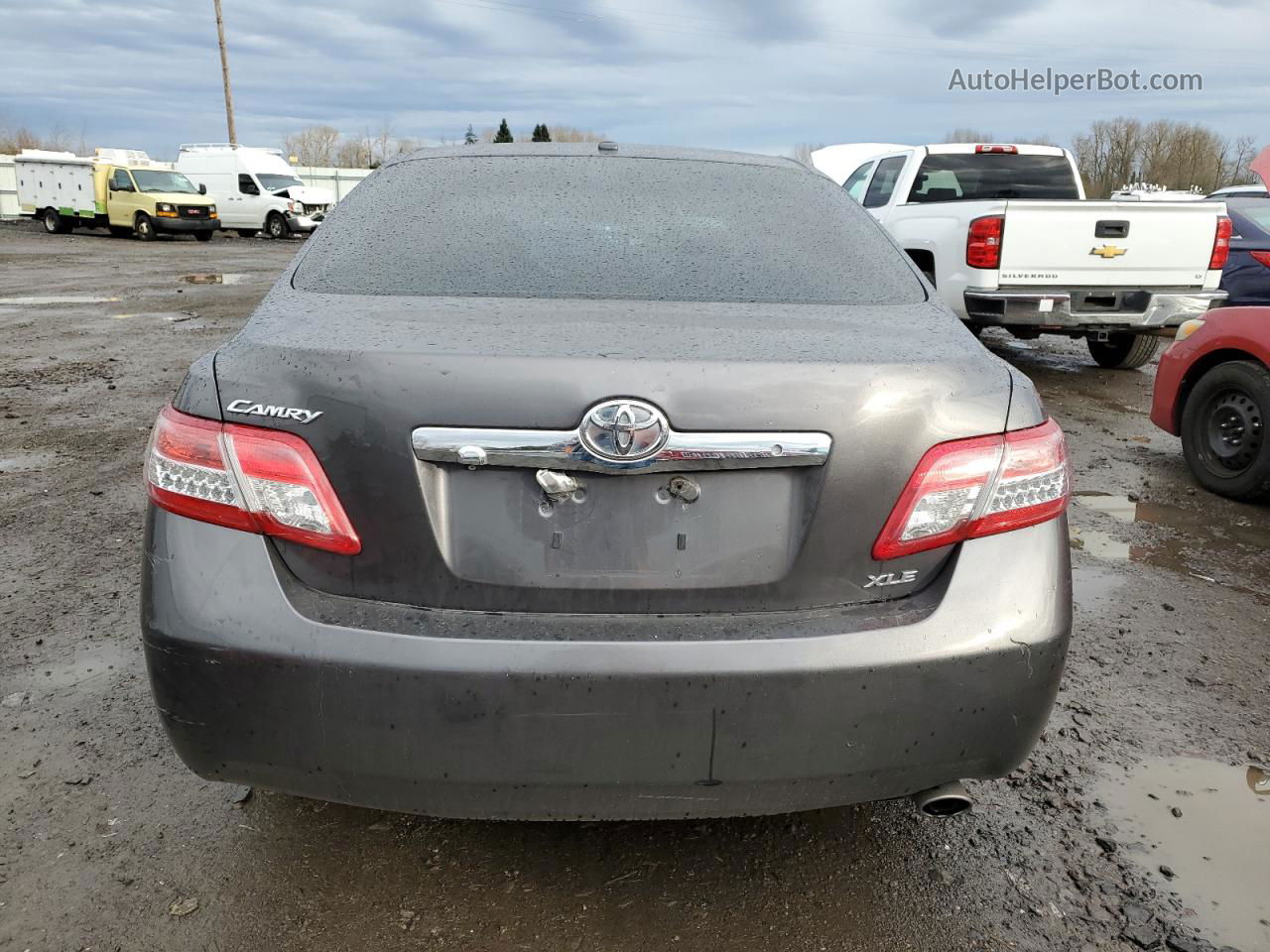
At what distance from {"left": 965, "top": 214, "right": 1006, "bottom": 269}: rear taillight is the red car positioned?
247 centimetres

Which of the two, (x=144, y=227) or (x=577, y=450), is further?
(x=144, y=227)

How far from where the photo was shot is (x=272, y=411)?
1.83 meters

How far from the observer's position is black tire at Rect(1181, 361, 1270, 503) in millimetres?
5250

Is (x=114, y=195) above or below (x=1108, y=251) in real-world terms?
below

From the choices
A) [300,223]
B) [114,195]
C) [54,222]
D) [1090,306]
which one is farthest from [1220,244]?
[54,222]

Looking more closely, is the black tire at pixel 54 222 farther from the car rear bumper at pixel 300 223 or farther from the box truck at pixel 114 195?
the car rear bumper at pixel 300 223

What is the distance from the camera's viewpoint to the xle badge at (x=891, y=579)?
6.20ft

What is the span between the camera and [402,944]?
2074 mm

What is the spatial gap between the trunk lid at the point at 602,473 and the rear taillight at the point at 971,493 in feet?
0.10

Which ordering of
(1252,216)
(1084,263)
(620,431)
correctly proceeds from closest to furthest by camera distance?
(620,431), (1084,263), (1252,216)

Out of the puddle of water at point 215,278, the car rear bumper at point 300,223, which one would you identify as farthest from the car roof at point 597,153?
the car rear bumper at point 300,223

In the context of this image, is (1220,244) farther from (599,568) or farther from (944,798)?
(599,568)

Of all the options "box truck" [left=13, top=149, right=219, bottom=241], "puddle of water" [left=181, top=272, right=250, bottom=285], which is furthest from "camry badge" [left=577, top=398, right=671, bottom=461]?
"box truck" [left=13, top=149, right=219, bottom=241]

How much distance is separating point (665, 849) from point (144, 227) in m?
33.3
